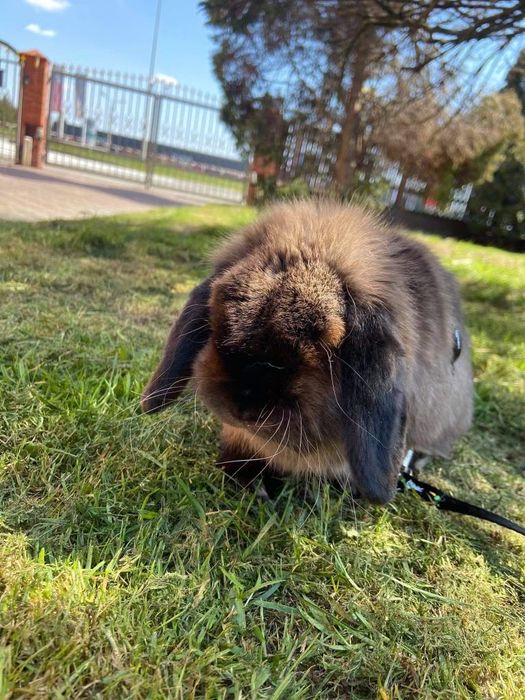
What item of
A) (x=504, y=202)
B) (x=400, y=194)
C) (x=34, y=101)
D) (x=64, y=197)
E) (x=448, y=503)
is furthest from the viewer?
(x=504, y=202)

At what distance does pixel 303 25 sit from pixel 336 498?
582 centimetres

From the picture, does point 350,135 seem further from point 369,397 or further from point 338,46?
point 369,397

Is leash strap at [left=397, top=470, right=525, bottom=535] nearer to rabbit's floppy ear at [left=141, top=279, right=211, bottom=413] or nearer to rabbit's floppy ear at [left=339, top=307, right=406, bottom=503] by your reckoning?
rabbit's floppy ear at [left=339, top=307, right=406, bottom=503]

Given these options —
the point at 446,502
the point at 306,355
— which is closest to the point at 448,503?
the point at 446,502

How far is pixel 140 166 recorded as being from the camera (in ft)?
49.3

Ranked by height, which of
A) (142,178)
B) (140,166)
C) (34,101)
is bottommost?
(142,178)

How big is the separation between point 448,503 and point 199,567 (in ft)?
3.45

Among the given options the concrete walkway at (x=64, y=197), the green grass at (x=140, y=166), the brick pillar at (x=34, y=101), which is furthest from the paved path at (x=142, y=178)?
the brick pillar at (x=34, y=101)

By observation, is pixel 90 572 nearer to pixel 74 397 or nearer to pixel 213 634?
pixel 213 634

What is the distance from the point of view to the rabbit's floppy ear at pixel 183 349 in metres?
1.76

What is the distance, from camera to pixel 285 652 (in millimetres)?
1273

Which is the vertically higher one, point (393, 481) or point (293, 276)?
point (293, 276)

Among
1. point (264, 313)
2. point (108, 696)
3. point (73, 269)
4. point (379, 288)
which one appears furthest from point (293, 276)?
point (73, 269)

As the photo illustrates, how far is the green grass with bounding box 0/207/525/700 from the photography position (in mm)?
1159
